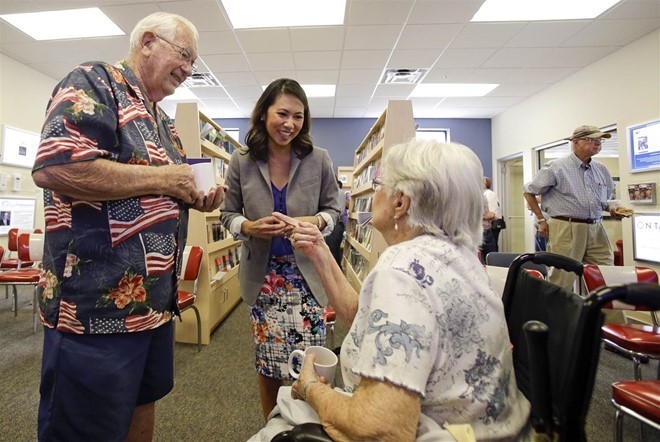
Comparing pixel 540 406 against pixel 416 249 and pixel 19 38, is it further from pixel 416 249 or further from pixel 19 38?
pixel 19 38

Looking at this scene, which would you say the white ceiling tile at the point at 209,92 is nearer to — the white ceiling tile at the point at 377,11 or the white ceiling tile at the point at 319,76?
the white ceiling tile at the point at 319,76

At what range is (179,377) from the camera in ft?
7.43

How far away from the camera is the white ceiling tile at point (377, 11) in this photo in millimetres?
3545

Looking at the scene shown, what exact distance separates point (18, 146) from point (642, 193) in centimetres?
832

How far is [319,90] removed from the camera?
20.0 ft

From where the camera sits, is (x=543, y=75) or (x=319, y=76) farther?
(x=319, y=76)

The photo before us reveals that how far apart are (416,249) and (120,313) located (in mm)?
757

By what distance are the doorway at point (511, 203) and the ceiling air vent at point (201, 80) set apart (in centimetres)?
601

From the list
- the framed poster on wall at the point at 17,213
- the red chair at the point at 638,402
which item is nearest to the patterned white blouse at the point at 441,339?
the red chair at the point at 638,402


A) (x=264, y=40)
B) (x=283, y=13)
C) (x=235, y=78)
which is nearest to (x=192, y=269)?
(x=283, y=13)

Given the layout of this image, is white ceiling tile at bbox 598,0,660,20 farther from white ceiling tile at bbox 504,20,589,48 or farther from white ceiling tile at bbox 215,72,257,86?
white ceiling tile at bbox 215,72,257,86

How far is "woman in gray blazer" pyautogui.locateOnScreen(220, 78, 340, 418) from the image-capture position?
4.31 ft

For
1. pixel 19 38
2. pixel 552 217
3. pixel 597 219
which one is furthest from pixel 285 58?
pixel 597 219

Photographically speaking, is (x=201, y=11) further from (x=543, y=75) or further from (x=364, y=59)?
(x=543, y=75)
